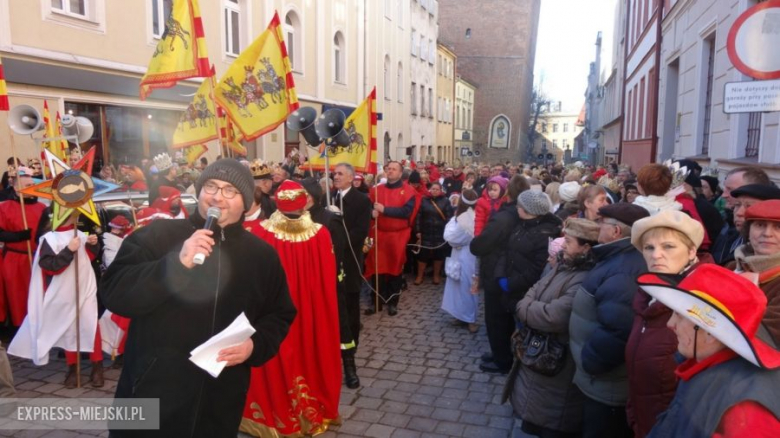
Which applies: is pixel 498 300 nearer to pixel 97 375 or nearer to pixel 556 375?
pixel 556 375

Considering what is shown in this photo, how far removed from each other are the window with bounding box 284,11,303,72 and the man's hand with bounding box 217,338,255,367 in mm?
18807

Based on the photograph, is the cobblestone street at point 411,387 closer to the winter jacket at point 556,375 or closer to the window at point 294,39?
the winter jacket at point 556,375

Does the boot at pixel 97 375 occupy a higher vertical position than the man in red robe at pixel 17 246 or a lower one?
lower

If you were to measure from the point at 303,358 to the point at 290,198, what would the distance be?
4.07 ft

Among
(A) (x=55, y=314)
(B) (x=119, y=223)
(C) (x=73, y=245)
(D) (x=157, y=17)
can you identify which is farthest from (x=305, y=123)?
(D) (x=157, y=17)

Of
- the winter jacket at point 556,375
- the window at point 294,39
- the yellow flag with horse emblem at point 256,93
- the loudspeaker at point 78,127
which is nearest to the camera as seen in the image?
the winter jacket at point 556,375

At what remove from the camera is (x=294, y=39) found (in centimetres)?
2064

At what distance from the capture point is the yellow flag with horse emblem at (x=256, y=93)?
621 cm

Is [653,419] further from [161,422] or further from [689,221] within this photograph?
[161,422]

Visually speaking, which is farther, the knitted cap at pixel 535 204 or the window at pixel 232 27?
the window at pixel 232 27

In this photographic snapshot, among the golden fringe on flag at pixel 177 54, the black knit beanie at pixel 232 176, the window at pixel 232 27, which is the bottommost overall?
the black knit beanie at pixel 232 176

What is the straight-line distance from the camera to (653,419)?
289 cm

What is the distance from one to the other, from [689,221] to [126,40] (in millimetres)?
13271

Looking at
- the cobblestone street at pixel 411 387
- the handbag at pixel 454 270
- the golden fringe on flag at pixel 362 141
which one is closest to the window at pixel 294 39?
the golden fringe on flag at pixel 362 141
